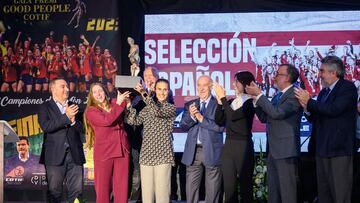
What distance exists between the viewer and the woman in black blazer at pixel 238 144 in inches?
250

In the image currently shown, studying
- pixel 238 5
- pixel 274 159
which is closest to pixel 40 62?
pixel 238 5

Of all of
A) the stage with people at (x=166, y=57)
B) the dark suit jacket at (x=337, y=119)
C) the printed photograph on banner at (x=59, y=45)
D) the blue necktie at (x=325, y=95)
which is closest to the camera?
the dark suit jacket at (x=337, y=119)

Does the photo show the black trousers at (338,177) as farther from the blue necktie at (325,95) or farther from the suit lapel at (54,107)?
the suit lapel at (54,107)

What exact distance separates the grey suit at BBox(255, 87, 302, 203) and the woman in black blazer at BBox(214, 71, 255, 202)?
24 cm

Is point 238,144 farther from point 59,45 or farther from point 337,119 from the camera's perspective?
point 59,45

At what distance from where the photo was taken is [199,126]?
6.75m

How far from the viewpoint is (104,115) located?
6.46 m

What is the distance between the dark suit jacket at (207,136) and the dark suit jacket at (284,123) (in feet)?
2.18

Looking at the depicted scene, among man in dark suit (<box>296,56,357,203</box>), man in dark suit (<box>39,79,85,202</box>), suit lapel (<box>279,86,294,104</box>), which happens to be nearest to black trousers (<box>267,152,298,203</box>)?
man in dark suit (<box>296,56,357,203</box>)

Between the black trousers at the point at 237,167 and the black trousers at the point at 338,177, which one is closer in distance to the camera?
the black trousers at the point at 338,177

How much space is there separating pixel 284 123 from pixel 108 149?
1.69 m

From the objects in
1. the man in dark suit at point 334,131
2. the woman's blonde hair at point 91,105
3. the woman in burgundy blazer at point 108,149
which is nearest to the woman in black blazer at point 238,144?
the man in dark suit at point 334,131

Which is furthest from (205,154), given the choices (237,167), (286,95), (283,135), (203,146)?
(286,95)

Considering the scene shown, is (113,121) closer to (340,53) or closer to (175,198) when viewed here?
(175,198)
